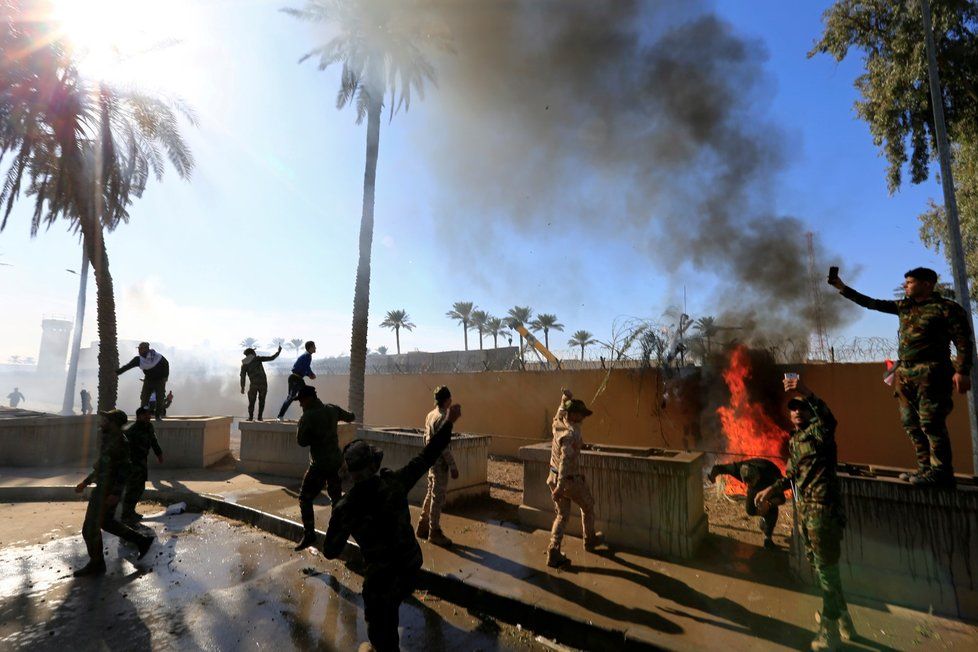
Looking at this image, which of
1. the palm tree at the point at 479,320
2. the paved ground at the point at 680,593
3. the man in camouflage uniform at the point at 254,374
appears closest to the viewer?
the paved ground at the point at 680,593

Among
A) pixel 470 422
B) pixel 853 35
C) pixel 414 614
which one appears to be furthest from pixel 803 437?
pixel 853 35

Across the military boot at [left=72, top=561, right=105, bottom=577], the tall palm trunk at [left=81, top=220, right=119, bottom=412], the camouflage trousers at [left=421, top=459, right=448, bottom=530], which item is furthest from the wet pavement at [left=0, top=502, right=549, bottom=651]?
the tall palm trunk at [left=81, top=220, right=119, bottom=412]

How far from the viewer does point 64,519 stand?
686 centimetres

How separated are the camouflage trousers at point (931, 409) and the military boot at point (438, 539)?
4603 mm

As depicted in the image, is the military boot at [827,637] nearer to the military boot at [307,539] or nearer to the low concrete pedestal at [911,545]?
the low concrete pedestal at [911,545]

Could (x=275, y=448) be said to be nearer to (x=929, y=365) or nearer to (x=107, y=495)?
(x=107, y=495)

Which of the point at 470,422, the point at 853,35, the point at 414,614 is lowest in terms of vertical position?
the point at 414,614

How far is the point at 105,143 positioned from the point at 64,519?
9.78 m

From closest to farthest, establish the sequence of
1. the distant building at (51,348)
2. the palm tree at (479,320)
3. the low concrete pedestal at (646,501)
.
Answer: the low concrete pedestal at (646,501) < the palm tree at (479,320) < the distant building at (51,348)

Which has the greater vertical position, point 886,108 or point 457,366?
point 886,108

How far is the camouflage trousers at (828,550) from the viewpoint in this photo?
129 inches

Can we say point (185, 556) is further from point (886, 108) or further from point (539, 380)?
point (886, 108)

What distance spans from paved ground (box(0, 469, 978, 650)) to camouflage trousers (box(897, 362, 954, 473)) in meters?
1.27

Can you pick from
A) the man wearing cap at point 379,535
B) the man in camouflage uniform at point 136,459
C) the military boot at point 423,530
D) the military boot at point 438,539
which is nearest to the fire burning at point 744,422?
the military boot at point 438,539
